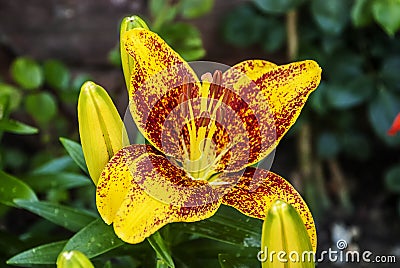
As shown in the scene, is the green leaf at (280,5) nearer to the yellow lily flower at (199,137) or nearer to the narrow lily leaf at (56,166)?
the narrow lily leaf at (56,166)

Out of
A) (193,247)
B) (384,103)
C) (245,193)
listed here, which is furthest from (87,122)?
(384,103)

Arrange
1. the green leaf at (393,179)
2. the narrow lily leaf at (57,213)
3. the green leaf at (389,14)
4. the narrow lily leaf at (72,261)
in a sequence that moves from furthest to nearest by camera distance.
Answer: the green leaf at (393,179), the green leaf at (389,14), the narrow lily leaf at (57,213), the narrow lily leaf at (72,261)

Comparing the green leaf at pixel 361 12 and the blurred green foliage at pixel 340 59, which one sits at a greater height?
the green leaf at pixel 361 12

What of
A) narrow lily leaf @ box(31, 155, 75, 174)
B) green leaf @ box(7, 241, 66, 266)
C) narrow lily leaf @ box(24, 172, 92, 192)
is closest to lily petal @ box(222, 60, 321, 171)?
green leaf @ box(7, 241, 66, 266)

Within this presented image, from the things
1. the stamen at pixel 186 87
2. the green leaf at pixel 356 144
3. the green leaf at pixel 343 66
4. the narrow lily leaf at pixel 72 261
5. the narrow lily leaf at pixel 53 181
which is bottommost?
the green leaf at pixel 356 144

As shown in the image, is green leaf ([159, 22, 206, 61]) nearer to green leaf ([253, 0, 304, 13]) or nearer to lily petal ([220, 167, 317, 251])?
green leaf ([253, 0, 304, 13])

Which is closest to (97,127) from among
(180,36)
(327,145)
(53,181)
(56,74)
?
(53,181)

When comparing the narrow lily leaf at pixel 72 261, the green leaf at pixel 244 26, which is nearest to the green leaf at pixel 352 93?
the green leaf at pixel 244 26
